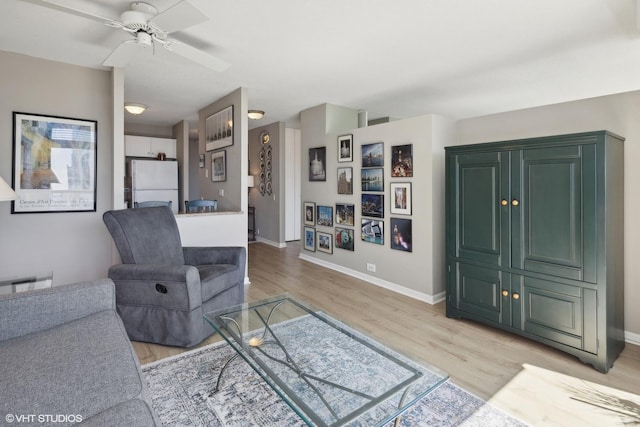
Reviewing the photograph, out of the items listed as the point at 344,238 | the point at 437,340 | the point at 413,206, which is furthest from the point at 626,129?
the point at 344,238

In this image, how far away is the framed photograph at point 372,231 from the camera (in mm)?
4191

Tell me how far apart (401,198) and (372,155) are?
28.6 inches

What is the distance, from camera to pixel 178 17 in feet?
6.80

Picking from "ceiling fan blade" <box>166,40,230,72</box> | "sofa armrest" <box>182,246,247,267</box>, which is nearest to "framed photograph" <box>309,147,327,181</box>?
"sofa armrest" <box>182,246,247,267</box>

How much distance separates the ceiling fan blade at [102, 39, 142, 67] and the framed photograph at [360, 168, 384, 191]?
2779 mm

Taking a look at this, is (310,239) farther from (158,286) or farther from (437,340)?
(158,286)

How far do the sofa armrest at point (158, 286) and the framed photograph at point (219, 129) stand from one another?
2.45m

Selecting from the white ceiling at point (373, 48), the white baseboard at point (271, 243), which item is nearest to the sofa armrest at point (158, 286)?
the white ceiling at point (373, 48)

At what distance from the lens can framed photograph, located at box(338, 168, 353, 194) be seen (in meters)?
4.60

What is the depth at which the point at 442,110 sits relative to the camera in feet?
18.0

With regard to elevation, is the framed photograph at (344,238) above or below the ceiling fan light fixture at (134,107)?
below

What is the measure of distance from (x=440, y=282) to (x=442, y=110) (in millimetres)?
3162

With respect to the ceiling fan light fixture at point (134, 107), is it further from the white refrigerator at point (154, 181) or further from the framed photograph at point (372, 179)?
the framed photograph at point (372, 179)

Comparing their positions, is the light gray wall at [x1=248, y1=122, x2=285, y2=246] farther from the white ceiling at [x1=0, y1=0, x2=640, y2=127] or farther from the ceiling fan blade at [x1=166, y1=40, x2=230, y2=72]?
the ceiling fan blade at [x1=166, y1=40, x2=230, y2=72]
